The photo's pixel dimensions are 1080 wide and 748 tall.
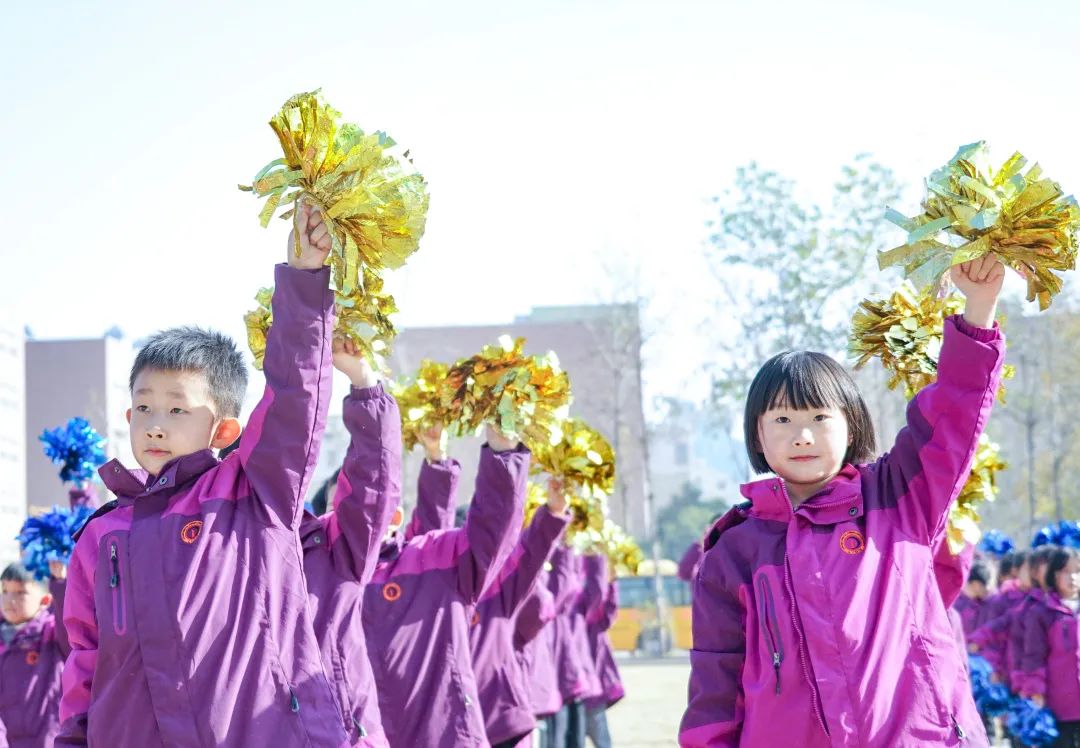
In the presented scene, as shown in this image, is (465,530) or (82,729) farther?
(465,530)

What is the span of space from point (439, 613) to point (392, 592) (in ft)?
0.73

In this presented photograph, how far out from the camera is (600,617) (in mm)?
14578

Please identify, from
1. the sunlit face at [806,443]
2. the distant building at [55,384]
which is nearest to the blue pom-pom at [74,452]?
the sunlit face at [806,443]

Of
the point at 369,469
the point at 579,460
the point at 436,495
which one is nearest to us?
the point at 369,469

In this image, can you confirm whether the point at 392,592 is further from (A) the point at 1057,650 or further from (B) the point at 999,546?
(B) the point at 999,546

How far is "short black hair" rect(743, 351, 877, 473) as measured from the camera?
3.74 metres

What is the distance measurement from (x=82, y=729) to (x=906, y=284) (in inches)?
113

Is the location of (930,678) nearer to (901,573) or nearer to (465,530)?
(901,573)

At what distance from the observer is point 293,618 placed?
3.52 metres

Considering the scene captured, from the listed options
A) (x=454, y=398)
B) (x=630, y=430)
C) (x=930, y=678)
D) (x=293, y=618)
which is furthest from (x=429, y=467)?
(x=630, y=430)

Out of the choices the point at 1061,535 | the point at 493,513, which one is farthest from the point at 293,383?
the point at 1061,535

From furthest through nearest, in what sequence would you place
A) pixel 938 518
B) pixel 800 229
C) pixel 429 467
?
pixel 800 229 < pixel 429 467 < pixel 938 518

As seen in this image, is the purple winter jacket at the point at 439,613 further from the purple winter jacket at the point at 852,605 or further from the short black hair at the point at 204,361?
the purple winter jacket at the point at 852,605

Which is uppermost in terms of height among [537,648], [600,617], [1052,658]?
[537,648]
